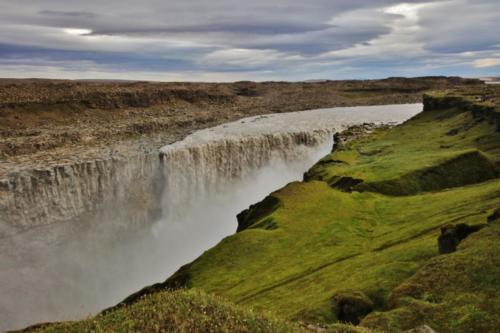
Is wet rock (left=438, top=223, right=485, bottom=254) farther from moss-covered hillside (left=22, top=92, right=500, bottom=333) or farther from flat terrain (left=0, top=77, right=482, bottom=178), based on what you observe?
flat terrain (left=0, top=77, right=482, bottom=178)

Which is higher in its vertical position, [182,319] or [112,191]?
[182,319]

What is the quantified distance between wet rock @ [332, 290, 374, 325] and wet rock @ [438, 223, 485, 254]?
5.94 m

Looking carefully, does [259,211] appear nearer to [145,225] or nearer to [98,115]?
[145,225]

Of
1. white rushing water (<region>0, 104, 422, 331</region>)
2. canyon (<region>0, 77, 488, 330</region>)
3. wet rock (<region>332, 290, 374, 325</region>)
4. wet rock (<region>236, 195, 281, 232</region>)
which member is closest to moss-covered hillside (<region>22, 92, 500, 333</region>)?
wet rock (<region>332, 290, 374, 325</region>)

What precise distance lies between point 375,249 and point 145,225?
53.7 m

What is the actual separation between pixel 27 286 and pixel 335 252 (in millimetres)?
47523

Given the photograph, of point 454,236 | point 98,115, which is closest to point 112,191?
point 98,115

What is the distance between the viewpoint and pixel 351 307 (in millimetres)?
23500

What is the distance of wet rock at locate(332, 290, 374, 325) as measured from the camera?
23.3 metres

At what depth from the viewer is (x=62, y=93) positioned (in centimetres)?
13350

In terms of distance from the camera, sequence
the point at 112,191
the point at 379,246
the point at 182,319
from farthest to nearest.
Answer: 1. the point at 112,191
2. the point at 379,246
3. the point at 182,319

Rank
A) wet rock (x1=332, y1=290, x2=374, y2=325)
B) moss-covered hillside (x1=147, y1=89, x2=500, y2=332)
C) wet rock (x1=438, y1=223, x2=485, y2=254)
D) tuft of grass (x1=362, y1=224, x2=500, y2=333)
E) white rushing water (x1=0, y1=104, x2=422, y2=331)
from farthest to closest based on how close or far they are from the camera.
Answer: white rushing water (x1=0, y1=104, x2=422, y2=331) → wet rock (x1=438, y1=223, x2=485, y2=254) → wet rock (x1=332, y1=290, x2=374, y2=325) → moss-covered hillside (x1=147, y1=89, x2=500, y2=332) → tuft of grass (x1=362, y1=224, x2=500, y2=333)

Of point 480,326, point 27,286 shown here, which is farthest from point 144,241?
point 480,326

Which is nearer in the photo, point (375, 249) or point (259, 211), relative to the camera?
point (375, 249)
